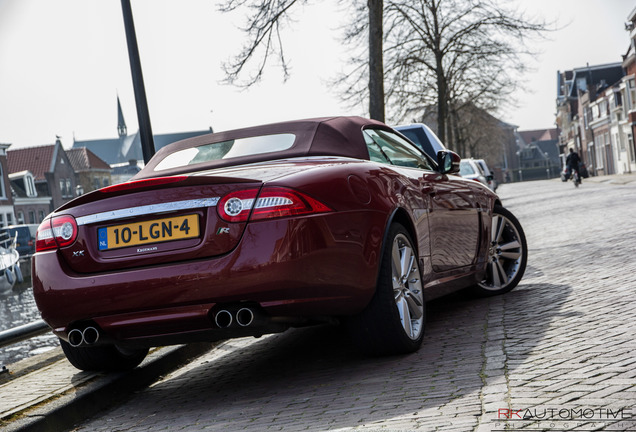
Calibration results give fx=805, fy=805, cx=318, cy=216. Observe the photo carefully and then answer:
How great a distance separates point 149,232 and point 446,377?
167 cm

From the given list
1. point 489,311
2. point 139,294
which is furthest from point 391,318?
point 489,311

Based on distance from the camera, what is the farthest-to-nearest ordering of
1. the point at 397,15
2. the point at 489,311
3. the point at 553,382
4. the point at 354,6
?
the point at 397,15 → the point at 354,6 → the point at 489,311 → the point at 553,382

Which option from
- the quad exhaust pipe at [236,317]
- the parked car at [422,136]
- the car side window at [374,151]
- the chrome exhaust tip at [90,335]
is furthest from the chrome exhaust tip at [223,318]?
the parked car at [422,136]

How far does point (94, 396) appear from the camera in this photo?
4.70 meters

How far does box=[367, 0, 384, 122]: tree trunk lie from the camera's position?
50.8 feet

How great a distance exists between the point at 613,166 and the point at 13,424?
232ft

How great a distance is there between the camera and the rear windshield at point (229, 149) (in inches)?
197

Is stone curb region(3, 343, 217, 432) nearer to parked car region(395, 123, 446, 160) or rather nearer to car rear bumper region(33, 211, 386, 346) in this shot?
car rear bumper region(33, 211, 386, 346)

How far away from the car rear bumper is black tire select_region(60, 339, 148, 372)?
713 millimetres

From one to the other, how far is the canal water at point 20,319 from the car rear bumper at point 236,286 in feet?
5.82

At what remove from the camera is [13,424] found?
4043 millimetres

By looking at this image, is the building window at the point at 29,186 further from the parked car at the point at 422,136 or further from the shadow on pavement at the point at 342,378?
the shadow on pavement at the point at 342,378

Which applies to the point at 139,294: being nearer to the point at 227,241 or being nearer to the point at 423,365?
the point at 227,241

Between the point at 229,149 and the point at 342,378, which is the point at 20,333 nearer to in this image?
the point at 229,149
